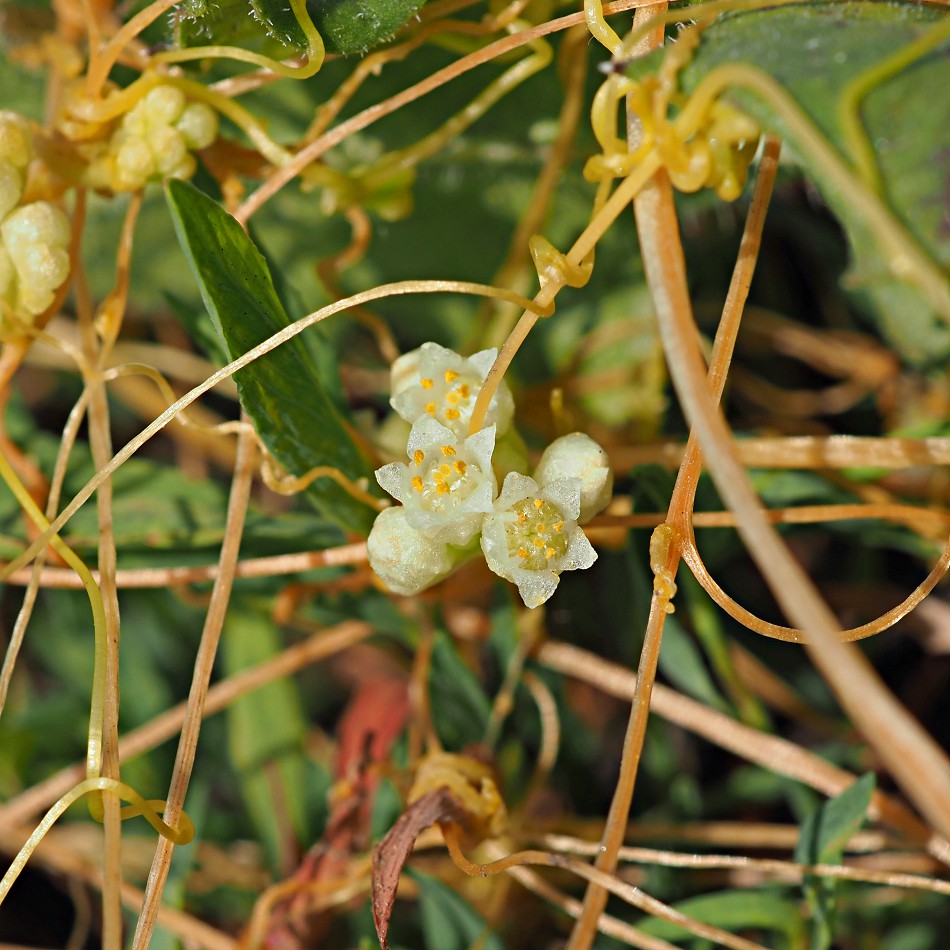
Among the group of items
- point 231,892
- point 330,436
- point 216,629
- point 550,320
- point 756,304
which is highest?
point 756,304

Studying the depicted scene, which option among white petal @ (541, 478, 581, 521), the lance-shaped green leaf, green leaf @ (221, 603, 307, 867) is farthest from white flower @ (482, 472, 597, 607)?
green leaf @ (221, 603, 307, 867)

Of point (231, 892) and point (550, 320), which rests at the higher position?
point (550, 320)

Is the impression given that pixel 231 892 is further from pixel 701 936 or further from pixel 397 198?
pixel 397 198

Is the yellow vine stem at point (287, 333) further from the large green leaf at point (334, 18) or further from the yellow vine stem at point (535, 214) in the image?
the yellow vine stem at point (535, 214)

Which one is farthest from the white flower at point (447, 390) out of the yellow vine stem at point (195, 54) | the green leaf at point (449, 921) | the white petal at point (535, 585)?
the green leaf at point (449, 921)

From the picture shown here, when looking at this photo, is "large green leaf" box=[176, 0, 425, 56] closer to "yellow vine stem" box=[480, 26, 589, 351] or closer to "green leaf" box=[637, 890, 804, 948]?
"yellow vine stem" box=[480, 26, 589, 351]

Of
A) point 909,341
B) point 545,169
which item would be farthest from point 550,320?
point 909,341

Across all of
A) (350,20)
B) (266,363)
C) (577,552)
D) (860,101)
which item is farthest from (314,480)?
(860,101)

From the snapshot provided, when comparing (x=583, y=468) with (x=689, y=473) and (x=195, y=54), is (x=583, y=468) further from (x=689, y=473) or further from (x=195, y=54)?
(x=195, y=54)
